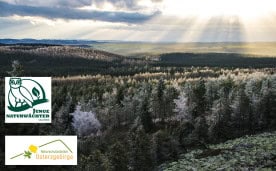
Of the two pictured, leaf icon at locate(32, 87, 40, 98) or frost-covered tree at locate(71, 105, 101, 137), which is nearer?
leaf icon at locate(32, 87, 40, 98)

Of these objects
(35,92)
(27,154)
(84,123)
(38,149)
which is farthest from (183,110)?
(27,154)

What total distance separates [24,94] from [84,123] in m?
93.2

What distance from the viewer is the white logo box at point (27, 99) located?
3275 centimetres

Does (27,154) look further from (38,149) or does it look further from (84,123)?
(84,123)

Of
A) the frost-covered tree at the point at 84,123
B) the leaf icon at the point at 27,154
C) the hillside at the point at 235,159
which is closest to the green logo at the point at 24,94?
the leaf icon at the point at 27,154

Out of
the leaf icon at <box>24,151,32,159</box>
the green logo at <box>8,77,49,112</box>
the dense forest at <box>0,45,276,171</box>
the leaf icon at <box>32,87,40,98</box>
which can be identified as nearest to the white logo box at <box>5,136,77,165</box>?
the leaf icon at <box>24,151,32,159</box>

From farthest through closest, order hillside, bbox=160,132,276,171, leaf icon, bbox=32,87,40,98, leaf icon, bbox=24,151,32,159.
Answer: hillside, bbox=160,132,276,171
leaf icon, bbox=32,87,40,98
leaf icon, bbox=24,151,32,159

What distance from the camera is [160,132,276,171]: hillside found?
57000mm

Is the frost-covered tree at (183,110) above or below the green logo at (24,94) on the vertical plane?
below

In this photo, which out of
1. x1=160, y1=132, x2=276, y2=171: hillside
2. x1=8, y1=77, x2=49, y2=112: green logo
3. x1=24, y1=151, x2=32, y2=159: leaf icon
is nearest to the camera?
x1=24, y1=151, x2=32, y2=159: leaf icon

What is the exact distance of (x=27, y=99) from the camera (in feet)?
108

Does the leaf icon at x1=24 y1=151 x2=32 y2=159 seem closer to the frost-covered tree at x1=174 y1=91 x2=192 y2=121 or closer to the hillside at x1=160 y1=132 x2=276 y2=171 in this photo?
the hillside at x1=160 y1=132 x2=276 y2=171

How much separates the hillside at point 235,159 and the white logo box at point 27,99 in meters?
30.7

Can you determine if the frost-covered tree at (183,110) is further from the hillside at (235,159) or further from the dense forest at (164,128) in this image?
the hillside at (235,159)
